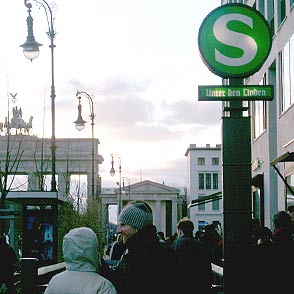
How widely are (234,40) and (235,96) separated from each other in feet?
1.71

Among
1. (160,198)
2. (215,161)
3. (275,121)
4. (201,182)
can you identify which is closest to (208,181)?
(201,182)

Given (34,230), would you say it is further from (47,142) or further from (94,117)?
(47,142)

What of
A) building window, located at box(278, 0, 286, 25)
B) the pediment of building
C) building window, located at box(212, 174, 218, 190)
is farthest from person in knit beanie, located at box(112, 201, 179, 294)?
the pediment of building

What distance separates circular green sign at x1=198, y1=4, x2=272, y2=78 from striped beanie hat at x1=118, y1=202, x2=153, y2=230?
2.12 metres

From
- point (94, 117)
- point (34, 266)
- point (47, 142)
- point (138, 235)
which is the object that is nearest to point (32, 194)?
point (34, 266)

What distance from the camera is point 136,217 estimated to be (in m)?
6.17

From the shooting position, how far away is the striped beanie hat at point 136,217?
6.15 metres

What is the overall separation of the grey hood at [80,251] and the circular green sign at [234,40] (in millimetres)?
2748

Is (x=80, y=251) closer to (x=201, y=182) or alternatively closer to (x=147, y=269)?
(x=147, y=269)

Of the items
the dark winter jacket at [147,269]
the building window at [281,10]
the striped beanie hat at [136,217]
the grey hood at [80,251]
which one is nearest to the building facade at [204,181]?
A: the building window at [281,10]

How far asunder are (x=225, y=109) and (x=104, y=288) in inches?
119

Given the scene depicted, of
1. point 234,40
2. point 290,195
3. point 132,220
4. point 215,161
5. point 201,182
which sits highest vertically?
point 215,161

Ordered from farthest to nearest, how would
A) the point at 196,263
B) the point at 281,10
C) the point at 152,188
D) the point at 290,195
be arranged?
the point at 152,188 → the point at 281,10 → the point at 290,195 → the point at 196,263

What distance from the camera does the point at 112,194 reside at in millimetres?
134375
